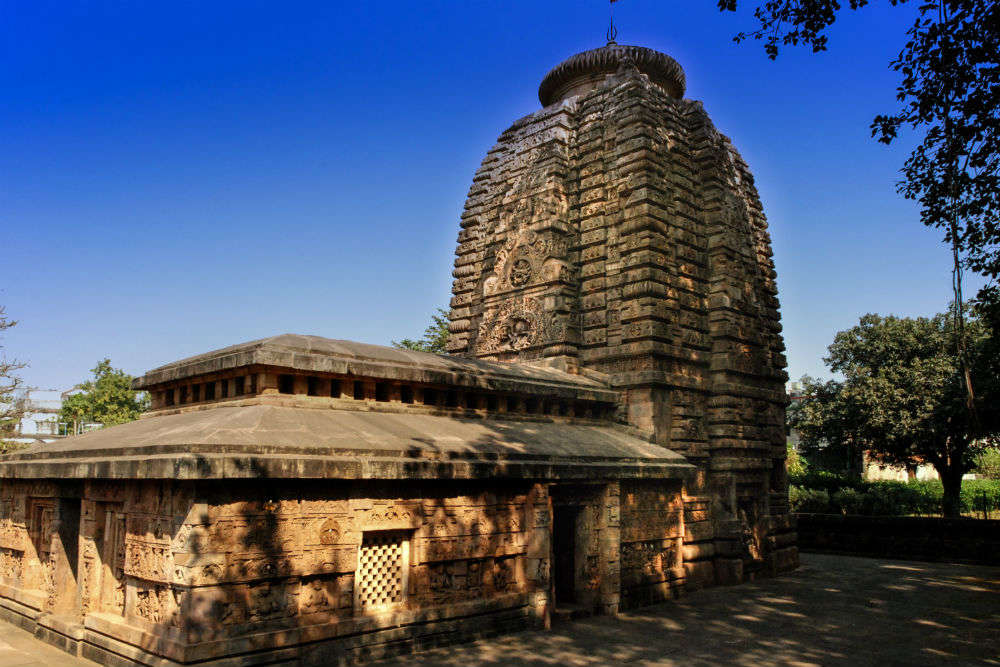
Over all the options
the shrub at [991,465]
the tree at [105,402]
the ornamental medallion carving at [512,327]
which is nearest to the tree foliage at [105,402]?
the tree at [105,402]

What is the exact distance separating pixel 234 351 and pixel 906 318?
31.8 m

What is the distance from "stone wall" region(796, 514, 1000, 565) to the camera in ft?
59.7

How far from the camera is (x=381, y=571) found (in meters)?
8.64

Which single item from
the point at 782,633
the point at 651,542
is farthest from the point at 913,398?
the point at 782,633

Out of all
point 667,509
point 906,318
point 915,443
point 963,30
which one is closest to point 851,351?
point 906,318

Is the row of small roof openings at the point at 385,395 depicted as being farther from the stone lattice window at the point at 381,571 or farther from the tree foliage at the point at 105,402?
the tree foliage at the point at 105,402

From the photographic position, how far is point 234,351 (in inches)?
376

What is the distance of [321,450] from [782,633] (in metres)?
6.93

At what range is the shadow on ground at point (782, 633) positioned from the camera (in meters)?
8.47

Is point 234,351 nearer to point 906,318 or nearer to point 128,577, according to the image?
point 128,577

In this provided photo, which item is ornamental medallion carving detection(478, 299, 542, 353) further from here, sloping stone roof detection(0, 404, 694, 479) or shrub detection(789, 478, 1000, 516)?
shrub detection(789, 478, 1000, 516)

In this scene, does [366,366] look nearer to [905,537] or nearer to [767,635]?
[767,635]

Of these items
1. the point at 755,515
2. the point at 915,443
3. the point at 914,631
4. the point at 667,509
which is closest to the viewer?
the point at 914,631

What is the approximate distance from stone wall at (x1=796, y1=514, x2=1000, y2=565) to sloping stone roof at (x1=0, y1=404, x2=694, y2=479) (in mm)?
11862
